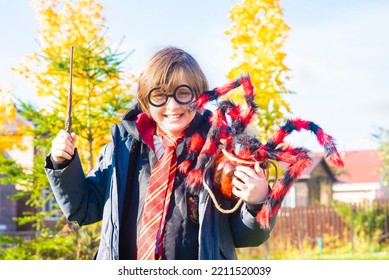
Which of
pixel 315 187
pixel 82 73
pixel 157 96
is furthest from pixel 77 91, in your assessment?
pixel 315 187

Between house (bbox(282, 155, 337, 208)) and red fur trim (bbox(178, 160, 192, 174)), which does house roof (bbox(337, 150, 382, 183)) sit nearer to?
house (bbox(282, 155, 337, 208))

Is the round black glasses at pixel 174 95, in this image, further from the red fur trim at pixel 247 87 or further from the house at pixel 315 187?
the house at pixel 315 187

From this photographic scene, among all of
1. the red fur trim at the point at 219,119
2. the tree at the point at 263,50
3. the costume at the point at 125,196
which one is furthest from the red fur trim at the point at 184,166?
the tree at the point at 263,50

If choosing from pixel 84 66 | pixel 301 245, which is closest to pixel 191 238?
pixel 84 66

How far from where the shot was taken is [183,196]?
66.1 inches

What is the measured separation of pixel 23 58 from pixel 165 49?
494 centimetres

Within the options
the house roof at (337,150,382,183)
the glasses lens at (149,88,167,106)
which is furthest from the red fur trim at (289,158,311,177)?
the house roof at (337,150,382,183)

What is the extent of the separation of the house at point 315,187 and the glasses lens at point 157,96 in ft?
60.7

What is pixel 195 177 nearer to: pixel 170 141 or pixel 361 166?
pixel 170 141

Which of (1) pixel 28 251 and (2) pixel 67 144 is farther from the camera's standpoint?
(1) pixel 28 251

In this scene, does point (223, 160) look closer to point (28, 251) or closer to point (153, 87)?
point (153, 87)

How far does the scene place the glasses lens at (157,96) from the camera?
5.66ft

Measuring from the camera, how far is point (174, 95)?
1.71 meters

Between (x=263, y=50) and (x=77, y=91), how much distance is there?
1830mm
